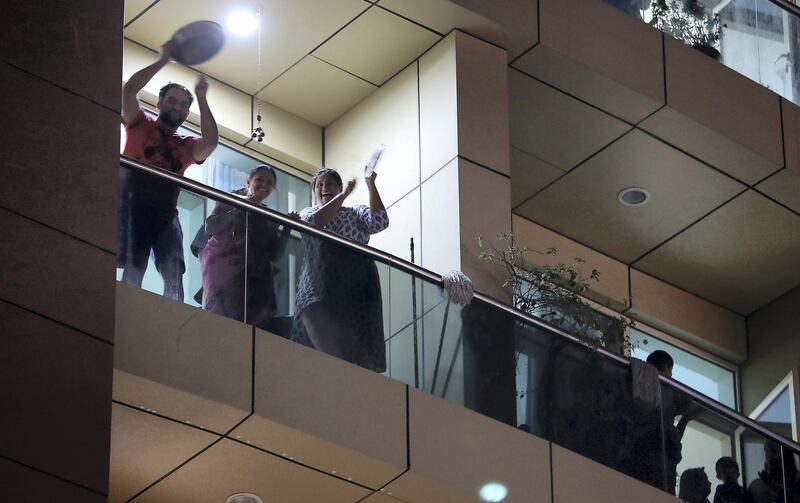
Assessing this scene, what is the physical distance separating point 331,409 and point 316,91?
541 centimetres

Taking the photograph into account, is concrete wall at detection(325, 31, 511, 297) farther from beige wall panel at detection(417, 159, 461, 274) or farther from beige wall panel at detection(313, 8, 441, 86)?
beige wall panel at detection(313, 8, 441, 86)

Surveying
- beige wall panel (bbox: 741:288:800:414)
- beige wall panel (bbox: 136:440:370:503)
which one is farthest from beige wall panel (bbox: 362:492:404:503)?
beige wall panel (bbox: 741:288:800:414)

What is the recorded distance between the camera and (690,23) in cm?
1797

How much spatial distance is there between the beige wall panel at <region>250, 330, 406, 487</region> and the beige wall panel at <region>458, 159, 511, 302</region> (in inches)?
100

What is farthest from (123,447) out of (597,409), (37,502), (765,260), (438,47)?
(765,260)

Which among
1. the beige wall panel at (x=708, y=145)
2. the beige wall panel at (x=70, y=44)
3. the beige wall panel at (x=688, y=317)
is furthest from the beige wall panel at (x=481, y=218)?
the beige wall panel at (x=70, y=44)

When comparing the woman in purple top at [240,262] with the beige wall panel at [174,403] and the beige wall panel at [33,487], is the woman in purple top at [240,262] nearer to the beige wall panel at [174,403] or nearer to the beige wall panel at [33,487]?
the beige wall panel at [174,403]

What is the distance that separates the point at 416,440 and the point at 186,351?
1.93 meters

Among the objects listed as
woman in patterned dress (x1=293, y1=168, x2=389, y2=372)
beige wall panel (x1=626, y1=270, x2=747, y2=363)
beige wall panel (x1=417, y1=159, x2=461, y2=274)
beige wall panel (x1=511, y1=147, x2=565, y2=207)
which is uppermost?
beige wall panel (x1=511, y1=147, x2=565, y2=207)

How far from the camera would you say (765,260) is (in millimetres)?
19828

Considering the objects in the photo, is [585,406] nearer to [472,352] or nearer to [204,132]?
[472,352]

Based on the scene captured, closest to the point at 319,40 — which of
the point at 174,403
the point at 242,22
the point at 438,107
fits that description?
the point at 242,22

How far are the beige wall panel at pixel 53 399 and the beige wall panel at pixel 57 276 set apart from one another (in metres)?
0.09

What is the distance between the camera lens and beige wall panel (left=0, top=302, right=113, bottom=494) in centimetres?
945
